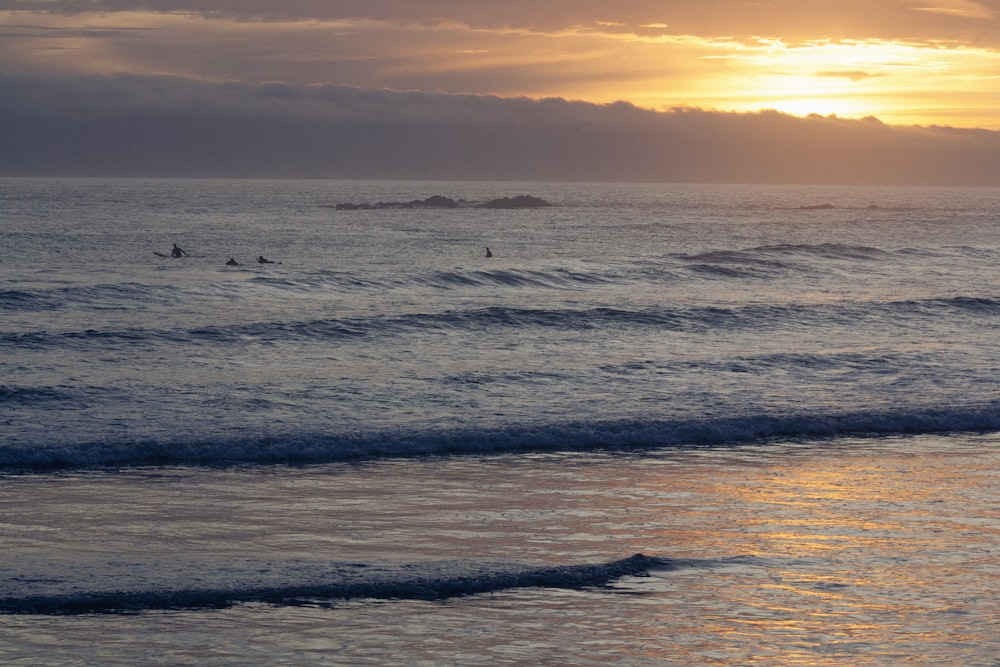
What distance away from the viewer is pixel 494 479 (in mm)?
14242

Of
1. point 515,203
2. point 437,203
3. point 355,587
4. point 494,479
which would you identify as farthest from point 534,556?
point 437,203

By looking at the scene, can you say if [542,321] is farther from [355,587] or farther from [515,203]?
[515,203]

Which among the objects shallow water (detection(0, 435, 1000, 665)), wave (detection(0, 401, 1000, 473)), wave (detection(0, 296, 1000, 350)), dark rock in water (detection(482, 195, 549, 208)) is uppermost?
dark rock in water (detection(482, 195, 549, 208))

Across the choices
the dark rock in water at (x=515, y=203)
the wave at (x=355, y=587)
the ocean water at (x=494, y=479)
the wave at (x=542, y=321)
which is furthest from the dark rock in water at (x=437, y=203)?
the wave at (x=355, y=587)

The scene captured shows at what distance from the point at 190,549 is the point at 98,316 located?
73.9 feet

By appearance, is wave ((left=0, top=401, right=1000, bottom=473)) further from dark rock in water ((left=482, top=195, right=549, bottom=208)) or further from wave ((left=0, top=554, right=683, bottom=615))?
dark rock in water ((left=482, top=195, right=549, bottom=208))

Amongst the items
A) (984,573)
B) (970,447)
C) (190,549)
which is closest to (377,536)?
(190,549)

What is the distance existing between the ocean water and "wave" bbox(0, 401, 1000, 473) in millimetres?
67

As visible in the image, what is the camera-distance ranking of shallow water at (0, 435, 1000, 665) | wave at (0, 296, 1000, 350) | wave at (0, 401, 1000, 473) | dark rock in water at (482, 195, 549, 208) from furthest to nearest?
dark rock in water at (482, 195, 549, 208) < wave at (0, 296, 1000, 350) < wave at (0, 401, 1000, 473) < shallow water at (0, 435, 1000, 665)

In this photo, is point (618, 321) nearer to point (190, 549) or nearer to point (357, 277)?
point (357, 277)

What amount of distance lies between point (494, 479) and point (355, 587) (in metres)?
4.96

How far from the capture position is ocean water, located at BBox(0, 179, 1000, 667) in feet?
28.1

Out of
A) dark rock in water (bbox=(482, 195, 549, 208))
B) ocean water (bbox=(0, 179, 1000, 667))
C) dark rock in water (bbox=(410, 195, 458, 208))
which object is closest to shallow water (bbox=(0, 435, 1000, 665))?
ocean water (bbox=(0, 179, 1000, 667))

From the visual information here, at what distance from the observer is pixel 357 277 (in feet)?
146
